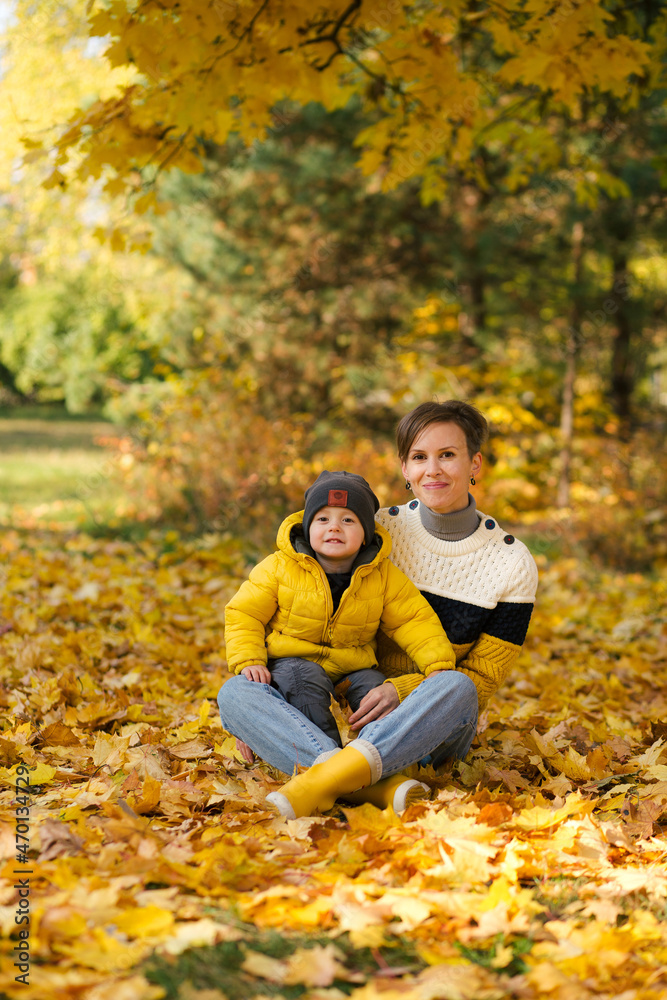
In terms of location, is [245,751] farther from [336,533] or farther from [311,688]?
[336,533]

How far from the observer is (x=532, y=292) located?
30.8 feet

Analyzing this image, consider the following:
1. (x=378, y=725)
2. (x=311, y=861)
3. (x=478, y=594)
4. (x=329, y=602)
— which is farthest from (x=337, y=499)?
(x=311, y=861)

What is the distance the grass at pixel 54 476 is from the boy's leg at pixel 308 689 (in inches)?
199

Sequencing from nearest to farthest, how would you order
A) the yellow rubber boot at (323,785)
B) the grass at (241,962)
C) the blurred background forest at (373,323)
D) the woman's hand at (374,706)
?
the grass at (241,962) → the yellow rubber boot at (323,785) → the woman's hand at (374,706) → the blurred background forest at (373,323)

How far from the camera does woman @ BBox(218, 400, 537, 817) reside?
7.32ft

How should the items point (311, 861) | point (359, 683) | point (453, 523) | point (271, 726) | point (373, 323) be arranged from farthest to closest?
1. point (373, 323)
2. point (453, 523)
3. point (359, 683)
4. point (271, 726)
5. point (311, 861)

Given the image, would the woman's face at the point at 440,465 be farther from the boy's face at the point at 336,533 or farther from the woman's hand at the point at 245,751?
the woman's hand at the point at 245,751

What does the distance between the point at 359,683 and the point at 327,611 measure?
257 mm

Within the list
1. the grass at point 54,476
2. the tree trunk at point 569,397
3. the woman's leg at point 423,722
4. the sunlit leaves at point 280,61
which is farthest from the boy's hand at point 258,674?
the tree trunk at point 569,397

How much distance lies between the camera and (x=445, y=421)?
260cm

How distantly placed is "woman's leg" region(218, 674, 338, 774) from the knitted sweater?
476mm

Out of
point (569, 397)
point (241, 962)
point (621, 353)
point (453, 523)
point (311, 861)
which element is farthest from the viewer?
point (621, 353)

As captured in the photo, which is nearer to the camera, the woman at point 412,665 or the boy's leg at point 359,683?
the woman at point 412,665

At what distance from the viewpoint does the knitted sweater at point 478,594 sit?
8.62ft
